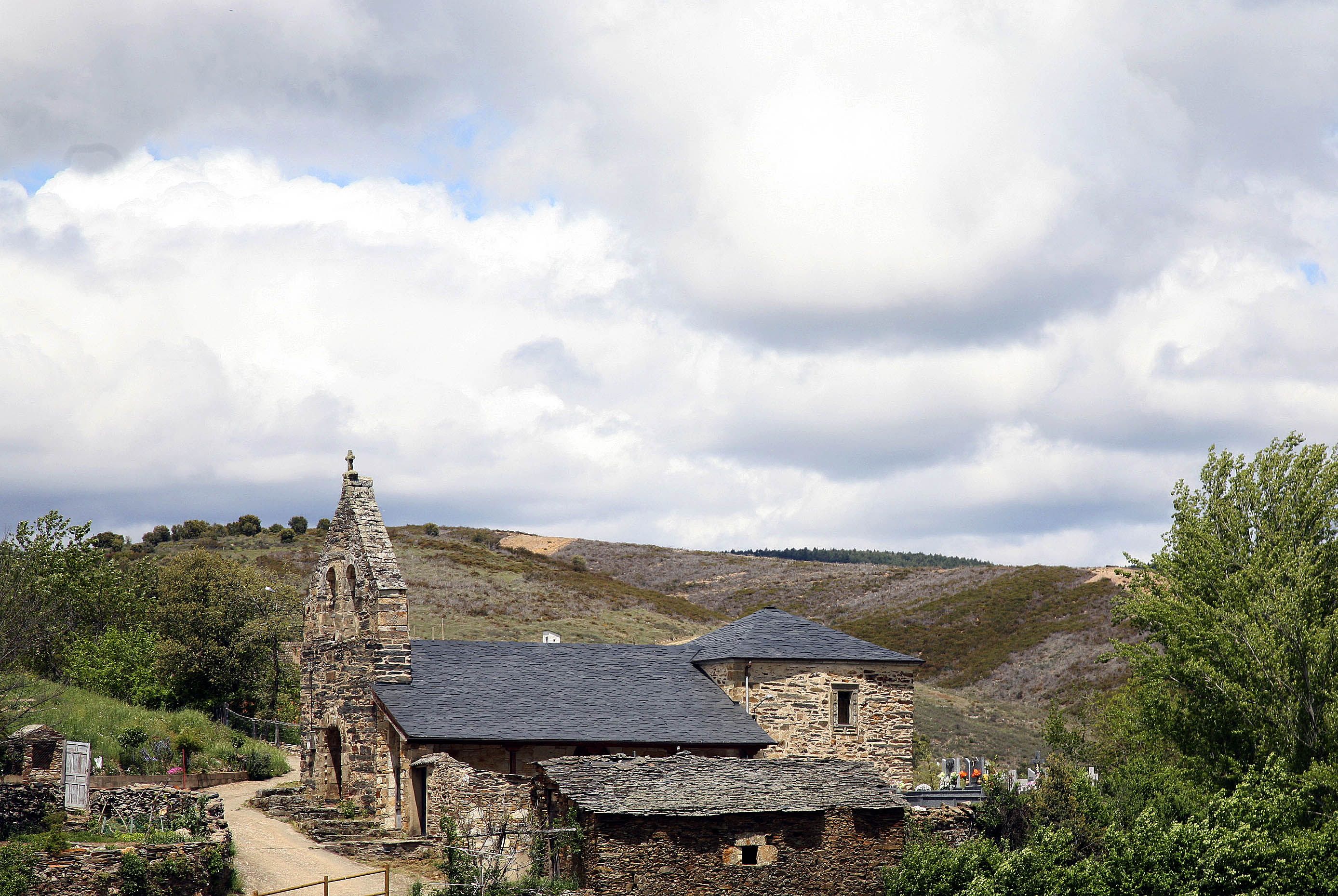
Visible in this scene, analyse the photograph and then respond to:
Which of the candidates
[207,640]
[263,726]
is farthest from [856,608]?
[207,640]

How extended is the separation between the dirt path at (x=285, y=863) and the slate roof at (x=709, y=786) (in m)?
4.34

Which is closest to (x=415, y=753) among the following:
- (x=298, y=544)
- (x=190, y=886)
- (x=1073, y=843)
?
(x=190, y=886)

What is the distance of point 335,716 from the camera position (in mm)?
31703

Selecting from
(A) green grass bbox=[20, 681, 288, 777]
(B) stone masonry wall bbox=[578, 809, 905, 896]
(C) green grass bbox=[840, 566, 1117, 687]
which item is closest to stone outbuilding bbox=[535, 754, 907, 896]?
(B) stone masonry wall bbox=[578, 809, 905, 896]

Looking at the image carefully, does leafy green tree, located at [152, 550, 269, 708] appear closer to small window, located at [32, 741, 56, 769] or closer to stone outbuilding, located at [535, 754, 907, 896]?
small window, located at [32, 741, 56, 769]

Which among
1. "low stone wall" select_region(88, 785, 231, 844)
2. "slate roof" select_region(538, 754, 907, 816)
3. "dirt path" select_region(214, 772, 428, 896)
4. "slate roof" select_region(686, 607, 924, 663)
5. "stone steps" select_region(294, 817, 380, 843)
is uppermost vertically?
"slate roof" select_region(686, 607, 924, 663)

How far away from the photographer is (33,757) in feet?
95.2

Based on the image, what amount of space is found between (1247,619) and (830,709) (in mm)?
10733

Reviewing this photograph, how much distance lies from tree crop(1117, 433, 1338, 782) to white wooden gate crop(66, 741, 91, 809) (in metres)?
26.6

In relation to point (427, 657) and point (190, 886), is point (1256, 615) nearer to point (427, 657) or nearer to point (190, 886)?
point (427, 657)

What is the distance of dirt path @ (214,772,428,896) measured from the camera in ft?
81.3

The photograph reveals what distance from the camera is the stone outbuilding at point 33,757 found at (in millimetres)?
28656

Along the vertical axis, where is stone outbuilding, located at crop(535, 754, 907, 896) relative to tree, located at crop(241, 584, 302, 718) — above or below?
below

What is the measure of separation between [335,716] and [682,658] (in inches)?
393
